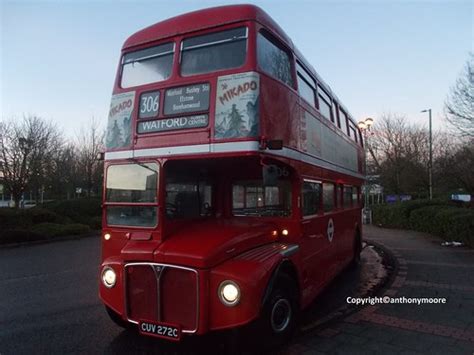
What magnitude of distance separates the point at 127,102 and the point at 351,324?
4554 millimetres

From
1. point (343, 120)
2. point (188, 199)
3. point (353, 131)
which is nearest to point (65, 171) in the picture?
point (353, 131)

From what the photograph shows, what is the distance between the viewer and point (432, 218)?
17391 mm

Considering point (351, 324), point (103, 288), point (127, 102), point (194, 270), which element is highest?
point (127, 102)

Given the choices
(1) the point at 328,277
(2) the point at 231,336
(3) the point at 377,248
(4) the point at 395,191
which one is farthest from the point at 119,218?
(4) the point at 395,191

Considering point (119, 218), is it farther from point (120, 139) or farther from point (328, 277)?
point (328, 277)

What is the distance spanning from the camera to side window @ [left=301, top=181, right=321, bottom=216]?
A: 6038 millimetres

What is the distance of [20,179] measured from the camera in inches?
960

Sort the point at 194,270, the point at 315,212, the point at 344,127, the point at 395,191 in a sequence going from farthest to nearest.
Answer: the point at 395,191 < the point at 344,127 < the point at 315,212 < the point at 194,270

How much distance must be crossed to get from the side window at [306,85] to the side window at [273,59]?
0.46m

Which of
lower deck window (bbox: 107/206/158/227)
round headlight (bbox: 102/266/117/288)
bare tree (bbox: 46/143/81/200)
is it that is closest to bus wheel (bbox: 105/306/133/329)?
round headlight (bbox: 102/266/117/288)

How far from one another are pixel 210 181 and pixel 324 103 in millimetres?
3233

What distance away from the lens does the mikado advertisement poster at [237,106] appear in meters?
4.70

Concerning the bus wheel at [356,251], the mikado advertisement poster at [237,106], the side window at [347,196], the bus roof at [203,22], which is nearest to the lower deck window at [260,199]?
the mikado advertisement poster at [237,106]

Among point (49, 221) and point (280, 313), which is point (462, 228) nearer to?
point (280, 313)
